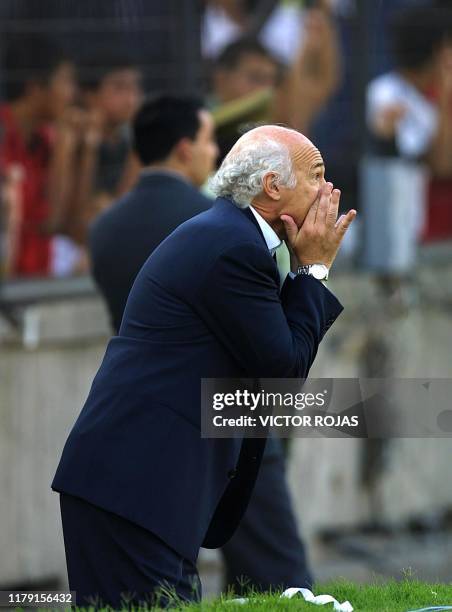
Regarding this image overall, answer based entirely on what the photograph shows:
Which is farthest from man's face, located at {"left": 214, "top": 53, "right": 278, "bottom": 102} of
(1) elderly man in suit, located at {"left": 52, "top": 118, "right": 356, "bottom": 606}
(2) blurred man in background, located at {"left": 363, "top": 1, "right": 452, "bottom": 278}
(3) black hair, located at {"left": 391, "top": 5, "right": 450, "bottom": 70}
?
(1) elderly man in suit, located at {"left": 52, "top": 118, "right": 356, "bottom": 606}

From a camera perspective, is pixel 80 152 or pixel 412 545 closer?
pixel 80 152

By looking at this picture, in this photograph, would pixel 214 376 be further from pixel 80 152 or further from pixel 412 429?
pixel 80 152

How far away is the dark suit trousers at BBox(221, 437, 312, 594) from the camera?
18.0ft

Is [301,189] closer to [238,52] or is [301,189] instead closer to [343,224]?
[343,224]

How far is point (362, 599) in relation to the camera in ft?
13.4

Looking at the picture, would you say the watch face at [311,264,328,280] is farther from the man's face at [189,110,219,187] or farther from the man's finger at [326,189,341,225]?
the man's face at [189,110,219,187]

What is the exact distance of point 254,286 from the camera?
3.84 m

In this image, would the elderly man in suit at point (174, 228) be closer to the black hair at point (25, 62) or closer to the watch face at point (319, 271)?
the watch face at point (319, 271)

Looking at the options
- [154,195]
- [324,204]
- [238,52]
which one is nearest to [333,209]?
[324,204]

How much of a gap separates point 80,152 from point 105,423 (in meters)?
4.20

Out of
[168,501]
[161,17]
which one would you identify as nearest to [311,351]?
[168,501]

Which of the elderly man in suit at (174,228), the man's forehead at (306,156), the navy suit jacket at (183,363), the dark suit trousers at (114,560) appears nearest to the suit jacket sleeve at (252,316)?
the navy suit jacket at (183,363)

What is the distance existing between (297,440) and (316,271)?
15.5 ft

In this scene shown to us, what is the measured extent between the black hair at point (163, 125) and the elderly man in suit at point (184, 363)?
180cm
